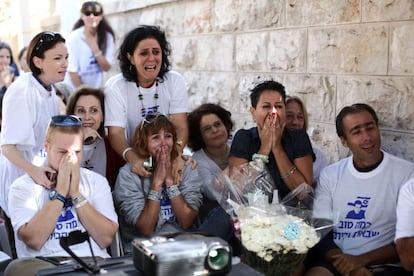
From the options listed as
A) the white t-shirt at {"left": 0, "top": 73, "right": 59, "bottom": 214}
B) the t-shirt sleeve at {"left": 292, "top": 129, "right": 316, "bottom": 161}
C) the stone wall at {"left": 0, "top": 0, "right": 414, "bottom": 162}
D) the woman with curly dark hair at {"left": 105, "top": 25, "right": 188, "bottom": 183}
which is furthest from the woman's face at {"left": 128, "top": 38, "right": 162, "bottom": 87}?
the stone wall at {"left": 0, "top": 0, "right": 414, "bottom": 162}

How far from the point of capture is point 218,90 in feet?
20.5

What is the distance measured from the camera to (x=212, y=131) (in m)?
4.44

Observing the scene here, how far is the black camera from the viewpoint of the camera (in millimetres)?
2115

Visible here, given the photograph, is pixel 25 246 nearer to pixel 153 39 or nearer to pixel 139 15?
pixel 153 39

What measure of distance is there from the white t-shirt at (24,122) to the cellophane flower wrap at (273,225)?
134cm

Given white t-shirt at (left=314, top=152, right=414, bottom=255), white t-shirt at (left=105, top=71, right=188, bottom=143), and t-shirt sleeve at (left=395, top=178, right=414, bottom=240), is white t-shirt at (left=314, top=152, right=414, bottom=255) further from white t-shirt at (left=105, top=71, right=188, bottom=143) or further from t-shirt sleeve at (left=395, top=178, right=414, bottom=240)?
white t-shirt at (left=105, top=71, right=188, bottom=143)

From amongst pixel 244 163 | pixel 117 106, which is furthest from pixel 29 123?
pixel 244 163

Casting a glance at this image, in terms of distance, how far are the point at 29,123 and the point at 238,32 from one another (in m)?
2.58

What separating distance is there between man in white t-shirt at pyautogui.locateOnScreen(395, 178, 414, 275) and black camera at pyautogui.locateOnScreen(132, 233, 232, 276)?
142cm

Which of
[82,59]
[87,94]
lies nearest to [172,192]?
[87,94]

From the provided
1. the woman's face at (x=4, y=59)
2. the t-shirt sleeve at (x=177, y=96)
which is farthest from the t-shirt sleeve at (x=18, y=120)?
the woman's face at (x=4, y=59)

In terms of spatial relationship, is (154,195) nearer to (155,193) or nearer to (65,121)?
(155,193)

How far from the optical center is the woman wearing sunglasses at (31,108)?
12.8 feet

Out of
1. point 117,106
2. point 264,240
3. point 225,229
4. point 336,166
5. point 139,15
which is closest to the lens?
point 264,240
